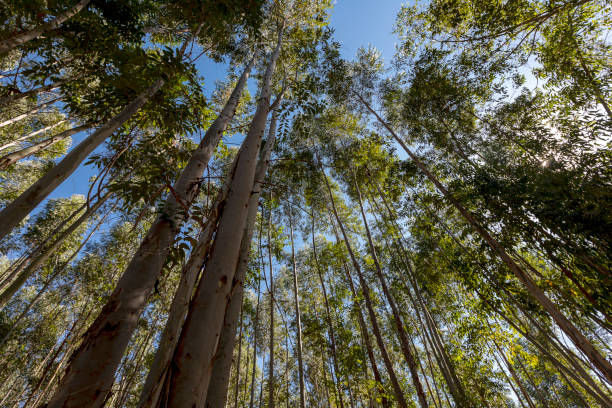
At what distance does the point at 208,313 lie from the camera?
3.21ft

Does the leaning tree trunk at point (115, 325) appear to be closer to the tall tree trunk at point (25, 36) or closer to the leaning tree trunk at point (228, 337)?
the leaning tree trunk at point (228, 337)

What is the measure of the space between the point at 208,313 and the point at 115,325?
26.1 inches

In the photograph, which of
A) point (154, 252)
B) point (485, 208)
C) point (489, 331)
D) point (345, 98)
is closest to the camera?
point (154, 252)

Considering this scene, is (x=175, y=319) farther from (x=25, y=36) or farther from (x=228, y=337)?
(x=25, y=36)

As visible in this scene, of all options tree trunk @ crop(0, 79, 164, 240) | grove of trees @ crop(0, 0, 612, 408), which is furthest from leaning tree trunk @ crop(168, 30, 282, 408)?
tree trunk @ crop(0, 79, 164, 240)

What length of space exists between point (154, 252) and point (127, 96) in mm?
3149

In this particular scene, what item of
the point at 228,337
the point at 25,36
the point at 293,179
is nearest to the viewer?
the point at 228,337

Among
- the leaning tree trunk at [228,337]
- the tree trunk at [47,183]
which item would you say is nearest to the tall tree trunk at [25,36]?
the tree trunk at [47,183]

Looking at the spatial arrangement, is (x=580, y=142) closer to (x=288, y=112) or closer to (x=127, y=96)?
(x=288, y=112)

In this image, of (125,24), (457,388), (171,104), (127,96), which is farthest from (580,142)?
(125,24)

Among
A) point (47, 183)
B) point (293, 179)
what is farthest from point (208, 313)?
point (293, 179)

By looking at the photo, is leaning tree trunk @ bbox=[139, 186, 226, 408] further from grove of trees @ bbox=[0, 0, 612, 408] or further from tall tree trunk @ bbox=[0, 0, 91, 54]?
tall tree trunk @ bbox=[0, 0, 91, 54]

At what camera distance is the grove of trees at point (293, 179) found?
4.48 feet

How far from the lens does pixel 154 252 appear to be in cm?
145
